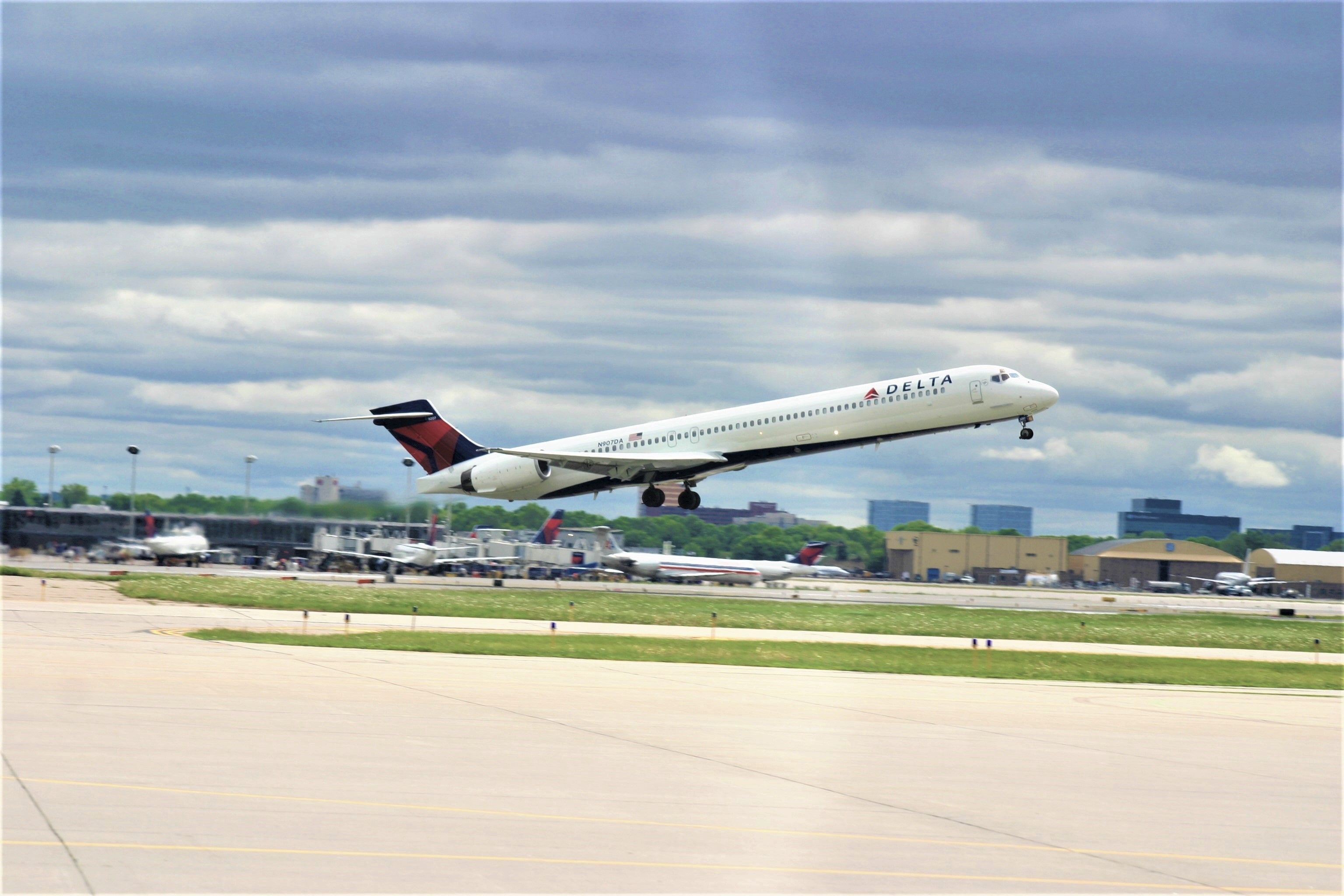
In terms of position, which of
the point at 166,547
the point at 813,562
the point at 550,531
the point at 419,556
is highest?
the point at 550,531

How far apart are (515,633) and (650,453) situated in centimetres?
2617

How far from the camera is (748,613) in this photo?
61.9 metres

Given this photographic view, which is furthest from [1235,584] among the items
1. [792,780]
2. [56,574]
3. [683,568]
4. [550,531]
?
[792,780]

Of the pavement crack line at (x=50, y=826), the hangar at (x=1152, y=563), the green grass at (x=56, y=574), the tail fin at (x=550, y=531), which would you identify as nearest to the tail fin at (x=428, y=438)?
the green grass at (x=56, y=574)

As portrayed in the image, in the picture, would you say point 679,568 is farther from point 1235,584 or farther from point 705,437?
point 1235,584

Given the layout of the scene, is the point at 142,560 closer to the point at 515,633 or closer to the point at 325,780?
the point at 515,633

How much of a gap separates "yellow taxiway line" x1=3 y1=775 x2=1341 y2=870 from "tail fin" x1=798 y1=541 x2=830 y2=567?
112357 millimetres

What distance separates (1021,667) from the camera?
42.5 metres

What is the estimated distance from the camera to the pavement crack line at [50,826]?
12469 mm

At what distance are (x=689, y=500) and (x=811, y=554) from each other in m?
56.9

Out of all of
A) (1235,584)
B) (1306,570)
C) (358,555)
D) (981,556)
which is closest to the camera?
(358,555)

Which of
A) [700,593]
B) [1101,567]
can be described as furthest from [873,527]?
[700,593]

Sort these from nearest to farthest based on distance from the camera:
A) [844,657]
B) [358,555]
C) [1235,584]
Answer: [844,657] < [358,555] < [1235,584]

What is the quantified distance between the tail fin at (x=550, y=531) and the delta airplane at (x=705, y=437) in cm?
3536
